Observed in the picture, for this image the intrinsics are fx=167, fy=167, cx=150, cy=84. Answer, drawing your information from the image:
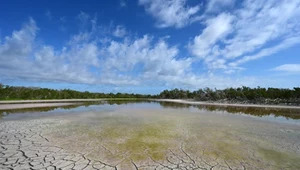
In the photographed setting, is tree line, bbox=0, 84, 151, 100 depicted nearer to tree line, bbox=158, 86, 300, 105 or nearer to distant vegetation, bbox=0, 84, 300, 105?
distant vegetation, bbox=0, 84, 300, 105

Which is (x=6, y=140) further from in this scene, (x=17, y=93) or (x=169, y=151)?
(x=17, y=93)

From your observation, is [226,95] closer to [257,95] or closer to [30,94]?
[257,95]

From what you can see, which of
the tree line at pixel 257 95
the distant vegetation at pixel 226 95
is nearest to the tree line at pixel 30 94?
the distant vegetation at pixel 226 95

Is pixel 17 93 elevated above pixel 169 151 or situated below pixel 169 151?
above

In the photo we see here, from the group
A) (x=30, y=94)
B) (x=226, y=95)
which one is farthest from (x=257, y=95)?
(x=30, y=94)

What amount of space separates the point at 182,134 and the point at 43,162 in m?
4.67

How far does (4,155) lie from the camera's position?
408 centimetres

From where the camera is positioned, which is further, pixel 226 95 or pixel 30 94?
pixel 226 95

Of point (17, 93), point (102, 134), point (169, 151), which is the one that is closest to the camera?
point (169, 151)

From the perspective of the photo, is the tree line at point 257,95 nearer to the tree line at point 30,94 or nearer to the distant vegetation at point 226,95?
the distant vegetation at point 226,95

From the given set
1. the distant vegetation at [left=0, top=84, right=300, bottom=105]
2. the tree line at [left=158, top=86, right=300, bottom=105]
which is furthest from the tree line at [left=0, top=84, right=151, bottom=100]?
the tree line at [left=158, top=86, right=300, bottom=105]

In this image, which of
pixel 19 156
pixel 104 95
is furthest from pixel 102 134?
pixel 104 95

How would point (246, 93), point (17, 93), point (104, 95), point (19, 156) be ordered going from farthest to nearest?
point (104, 95)
point (246, 93)
point (17, 93)
point (19, 156)

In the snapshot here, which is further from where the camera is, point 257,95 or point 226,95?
point 226,95
